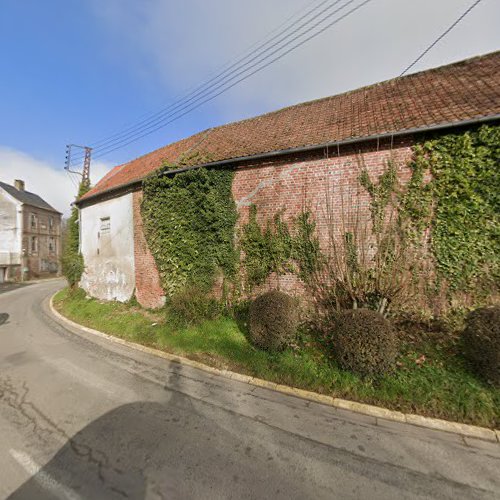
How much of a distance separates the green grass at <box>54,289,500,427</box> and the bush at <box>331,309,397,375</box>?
0.72 feet

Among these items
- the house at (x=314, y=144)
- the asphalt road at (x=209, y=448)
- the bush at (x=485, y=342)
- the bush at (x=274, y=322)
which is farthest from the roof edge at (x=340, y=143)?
the asphalt road at (x=209, y=448)

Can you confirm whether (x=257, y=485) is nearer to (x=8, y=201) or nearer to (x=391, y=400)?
(x=391, y=400)

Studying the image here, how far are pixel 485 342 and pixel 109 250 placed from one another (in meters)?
12.0

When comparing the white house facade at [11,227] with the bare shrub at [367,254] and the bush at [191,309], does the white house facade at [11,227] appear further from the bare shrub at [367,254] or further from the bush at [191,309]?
the bare shrub at [367,254]

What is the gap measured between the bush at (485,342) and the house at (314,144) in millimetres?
3396

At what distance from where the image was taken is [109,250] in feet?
35.7

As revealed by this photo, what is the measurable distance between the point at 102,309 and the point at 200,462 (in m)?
8.33

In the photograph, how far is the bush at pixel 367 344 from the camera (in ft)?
13.0

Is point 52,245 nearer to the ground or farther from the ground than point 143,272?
farther from the ground

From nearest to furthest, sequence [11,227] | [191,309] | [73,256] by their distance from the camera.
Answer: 1. [191,309]
2. [73,256]
3. [11,227]

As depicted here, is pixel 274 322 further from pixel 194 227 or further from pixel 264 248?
pixel 194 227

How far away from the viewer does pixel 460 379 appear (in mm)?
3855

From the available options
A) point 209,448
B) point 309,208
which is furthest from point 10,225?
point 209,448

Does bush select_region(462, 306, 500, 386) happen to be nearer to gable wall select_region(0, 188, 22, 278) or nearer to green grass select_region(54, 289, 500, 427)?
green grass select_region(54, 289, 500, 427)
